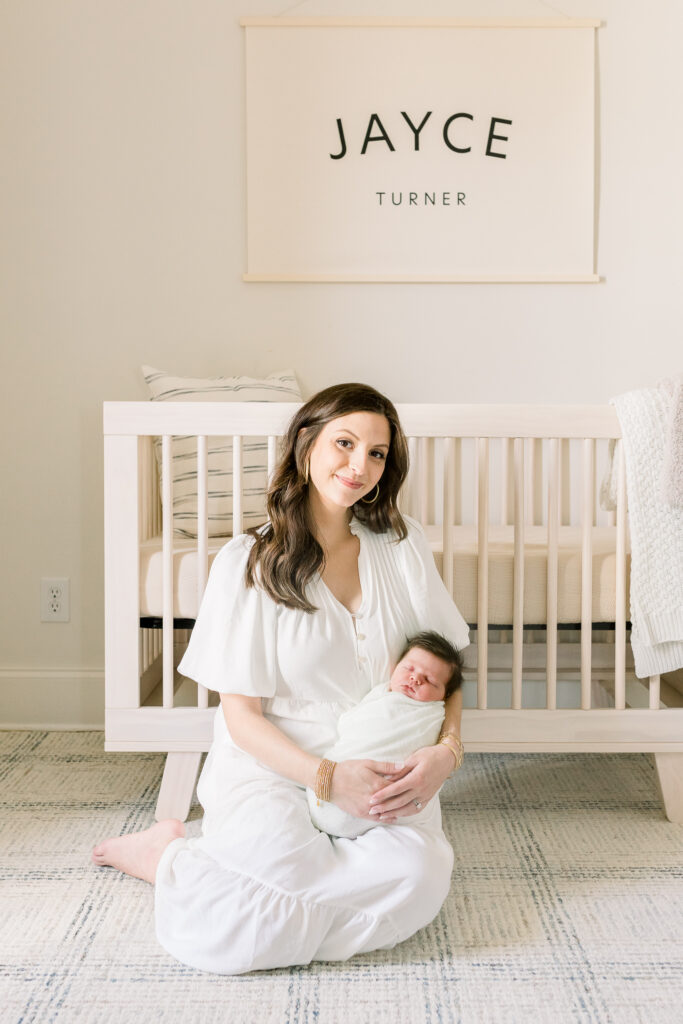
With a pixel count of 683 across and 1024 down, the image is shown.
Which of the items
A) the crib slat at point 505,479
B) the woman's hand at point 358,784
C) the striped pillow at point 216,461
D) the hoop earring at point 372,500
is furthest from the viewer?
the crib slat at point 505,479

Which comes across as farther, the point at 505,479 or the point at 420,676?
the point at 505,479

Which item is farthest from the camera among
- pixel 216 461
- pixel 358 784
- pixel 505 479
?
pixel 505 479

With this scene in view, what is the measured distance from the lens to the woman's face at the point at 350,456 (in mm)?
1244

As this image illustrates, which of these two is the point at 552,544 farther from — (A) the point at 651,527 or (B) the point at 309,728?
(B) the point at 309,728

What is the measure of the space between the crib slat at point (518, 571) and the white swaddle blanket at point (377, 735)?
1.18 feet

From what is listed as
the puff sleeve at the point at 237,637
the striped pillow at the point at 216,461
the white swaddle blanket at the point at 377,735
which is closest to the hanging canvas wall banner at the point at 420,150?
the striped pillow at the point at 216,461

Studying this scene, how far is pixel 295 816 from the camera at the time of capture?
3.79 ft

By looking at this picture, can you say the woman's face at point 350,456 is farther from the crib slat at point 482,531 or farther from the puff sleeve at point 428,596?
the crib slat at point 482,531

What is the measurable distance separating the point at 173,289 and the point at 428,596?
1182mm

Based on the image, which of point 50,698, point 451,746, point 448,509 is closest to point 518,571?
point 448,509

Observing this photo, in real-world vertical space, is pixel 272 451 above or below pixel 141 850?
above

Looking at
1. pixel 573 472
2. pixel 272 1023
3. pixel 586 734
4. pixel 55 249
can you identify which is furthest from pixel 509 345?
pixel 272 1023

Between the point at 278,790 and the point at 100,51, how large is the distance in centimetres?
180

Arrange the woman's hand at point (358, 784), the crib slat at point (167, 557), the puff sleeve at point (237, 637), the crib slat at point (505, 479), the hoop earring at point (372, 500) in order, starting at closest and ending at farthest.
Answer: the woman's hand at point (358, 784)
the puff sleeve at point (237, 637)
the hoop earring at point (372, 500)
the crib slat at point (167, 557)
the crib slat at point (505, 479)
